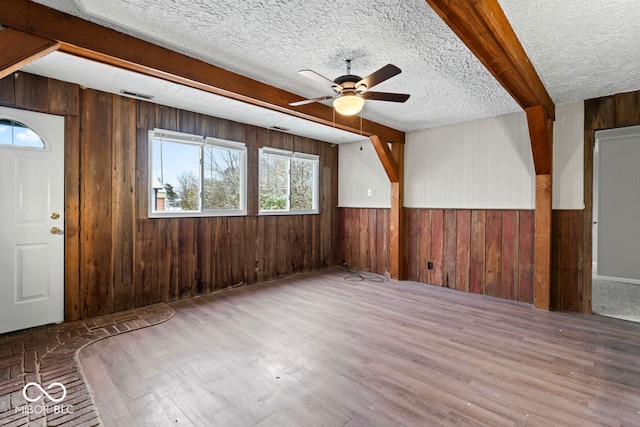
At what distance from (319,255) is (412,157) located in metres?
2.39

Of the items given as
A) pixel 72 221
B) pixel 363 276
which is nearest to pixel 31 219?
pixel 72 221

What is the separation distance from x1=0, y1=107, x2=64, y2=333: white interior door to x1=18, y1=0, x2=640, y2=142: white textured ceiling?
1.93ft

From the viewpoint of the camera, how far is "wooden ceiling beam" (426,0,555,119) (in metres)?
1.55

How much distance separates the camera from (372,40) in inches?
87.7

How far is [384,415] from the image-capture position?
5.75 ft

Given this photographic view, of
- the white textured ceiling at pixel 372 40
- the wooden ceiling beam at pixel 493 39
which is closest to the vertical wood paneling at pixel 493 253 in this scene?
the white textured ceiling at pixel 372 40

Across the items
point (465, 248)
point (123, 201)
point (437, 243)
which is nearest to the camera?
point (123, 201)

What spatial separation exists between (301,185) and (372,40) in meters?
3.38

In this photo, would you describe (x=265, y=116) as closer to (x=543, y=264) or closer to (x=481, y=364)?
(x=481, y=364)

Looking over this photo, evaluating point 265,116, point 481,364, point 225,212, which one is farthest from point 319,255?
point 481,364

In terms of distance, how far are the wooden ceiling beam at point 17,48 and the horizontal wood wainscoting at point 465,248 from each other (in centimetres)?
458

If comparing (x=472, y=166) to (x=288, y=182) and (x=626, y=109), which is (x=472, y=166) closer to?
(x=626, y=109)

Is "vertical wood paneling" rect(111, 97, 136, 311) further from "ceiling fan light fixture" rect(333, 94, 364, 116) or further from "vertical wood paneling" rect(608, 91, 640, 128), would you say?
"vertical wood paneling" rect(608, 91, 640, 128)

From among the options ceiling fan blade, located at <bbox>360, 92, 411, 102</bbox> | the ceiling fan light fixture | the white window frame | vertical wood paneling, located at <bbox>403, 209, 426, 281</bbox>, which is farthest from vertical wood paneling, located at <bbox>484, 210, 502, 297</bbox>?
the white window frame
